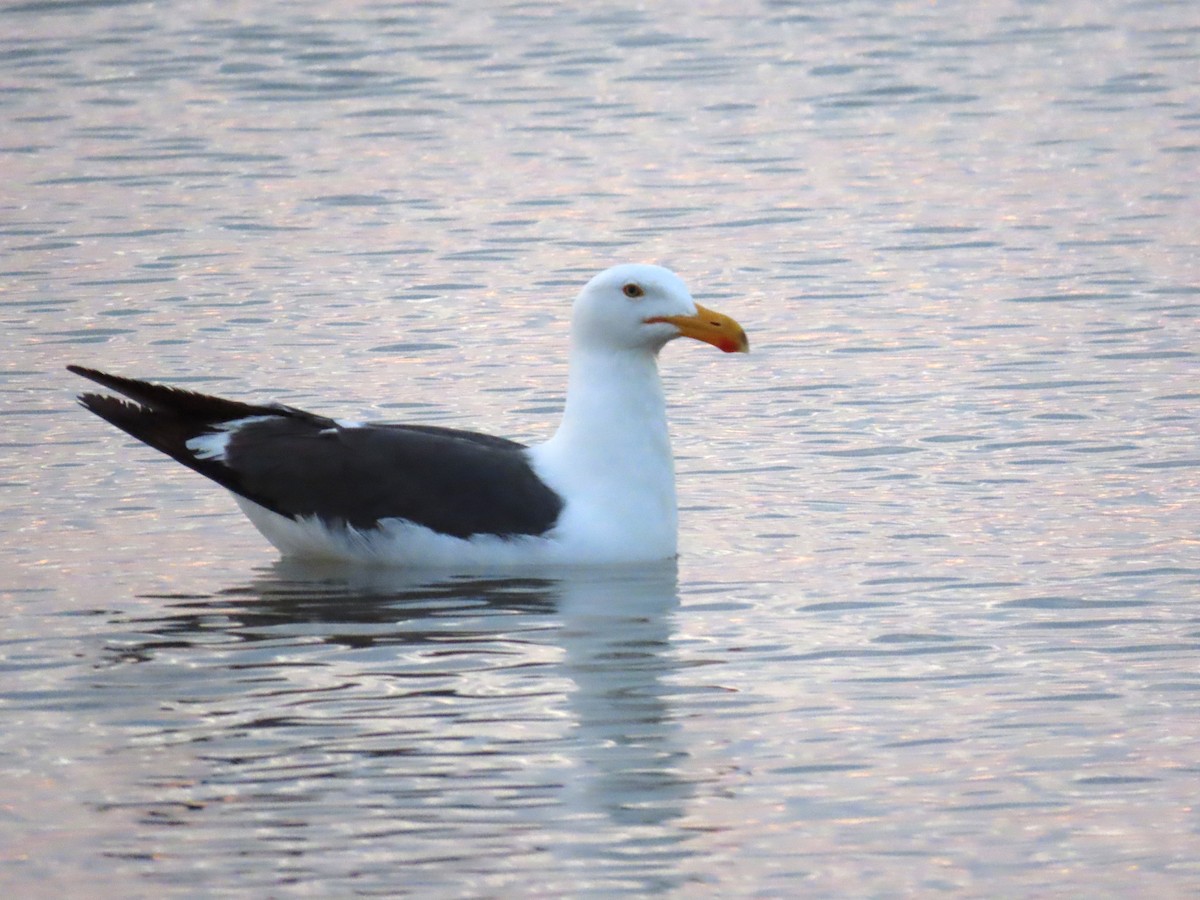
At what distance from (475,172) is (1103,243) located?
16.9 ft

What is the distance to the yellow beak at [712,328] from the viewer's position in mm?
10688

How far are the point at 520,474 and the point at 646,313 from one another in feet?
2.80

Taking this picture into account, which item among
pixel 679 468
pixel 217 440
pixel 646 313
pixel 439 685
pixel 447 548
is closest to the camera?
pixel 439 685

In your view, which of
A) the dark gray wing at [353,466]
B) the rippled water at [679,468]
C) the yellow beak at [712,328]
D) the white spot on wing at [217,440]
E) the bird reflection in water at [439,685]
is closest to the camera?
the rippled water at [679,468]

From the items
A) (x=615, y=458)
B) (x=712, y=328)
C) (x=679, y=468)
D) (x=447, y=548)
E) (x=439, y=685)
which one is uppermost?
(x=712, y=328)

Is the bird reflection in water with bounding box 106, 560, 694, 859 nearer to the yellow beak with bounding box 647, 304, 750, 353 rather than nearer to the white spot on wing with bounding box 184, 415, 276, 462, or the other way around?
the white spot on wing with bounding box 184, 415, 276, 462

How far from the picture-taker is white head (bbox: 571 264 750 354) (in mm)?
10695

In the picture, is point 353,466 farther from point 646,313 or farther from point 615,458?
point 646,313

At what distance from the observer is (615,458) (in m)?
10.7

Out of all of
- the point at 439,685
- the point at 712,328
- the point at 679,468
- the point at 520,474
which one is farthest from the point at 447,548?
the point at 679,468

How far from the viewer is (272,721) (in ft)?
28.5

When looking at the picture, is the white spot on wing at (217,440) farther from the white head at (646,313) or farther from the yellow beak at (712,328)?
the yellow beak at (712,328)

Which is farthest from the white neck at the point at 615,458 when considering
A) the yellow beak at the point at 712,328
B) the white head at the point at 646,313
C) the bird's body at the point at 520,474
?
the yellow beak at the point at 712,328

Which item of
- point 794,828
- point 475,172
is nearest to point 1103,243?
Answer: point 475,172
